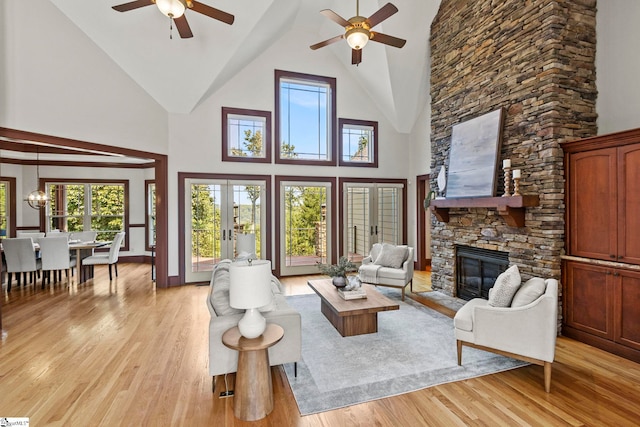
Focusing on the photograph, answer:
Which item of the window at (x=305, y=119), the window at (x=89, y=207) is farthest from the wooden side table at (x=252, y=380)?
the window at (x=89, y=207)

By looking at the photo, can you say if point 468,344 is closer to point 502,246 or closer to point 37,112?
point 502,246

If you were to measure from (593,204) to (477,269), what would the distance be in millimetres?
1878

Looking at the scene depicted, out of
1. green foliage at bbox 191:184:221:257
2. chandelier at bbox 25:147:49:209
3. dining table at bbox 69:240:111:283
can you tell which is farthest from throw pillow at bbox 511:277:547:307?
chandelier at bbox 25:147:49:209

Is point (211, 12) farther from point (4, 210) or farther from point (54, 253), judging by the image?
point (4, 210)

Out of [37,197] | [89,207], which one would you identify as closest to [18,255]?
[37,197]

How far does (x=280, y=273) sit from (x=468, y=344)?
184 inches

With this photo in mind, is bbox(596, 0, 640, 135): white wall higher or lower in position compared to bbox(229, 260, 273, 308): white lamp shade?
higher

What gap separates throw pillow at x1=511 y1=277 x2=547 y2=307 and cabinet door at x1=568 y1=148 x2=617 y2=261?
99 centimetres

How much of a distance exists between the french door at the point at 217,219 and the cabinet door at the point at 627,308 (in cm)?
570

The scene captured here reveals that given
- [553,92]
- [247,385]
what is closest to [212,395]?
[247,385]

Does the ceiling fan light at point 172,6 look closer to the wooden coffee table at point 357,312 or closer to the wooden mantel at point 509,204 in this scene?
the wooden coffee table at point 357,312

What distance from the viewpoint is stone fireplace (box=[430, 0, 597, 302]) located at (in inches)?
143

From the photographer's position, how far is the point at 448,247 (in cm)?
545

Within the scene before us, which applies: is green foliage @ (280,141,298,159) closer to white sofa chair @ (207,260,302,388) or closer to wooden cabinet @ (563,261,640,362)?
white sofa chair @ (207,260,302,388)
